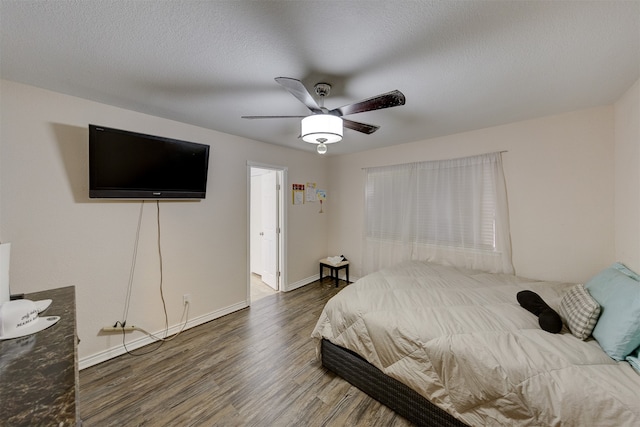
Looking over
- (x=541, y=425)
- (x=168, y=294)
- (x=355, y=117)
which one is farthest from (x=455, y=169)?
(x=168, y=294)

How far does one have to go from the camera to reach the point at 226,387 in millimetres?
1939

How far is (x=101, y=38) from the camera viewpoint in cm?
133

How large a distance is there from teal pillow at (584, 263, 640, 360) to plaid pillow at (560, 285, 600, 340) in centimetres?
4

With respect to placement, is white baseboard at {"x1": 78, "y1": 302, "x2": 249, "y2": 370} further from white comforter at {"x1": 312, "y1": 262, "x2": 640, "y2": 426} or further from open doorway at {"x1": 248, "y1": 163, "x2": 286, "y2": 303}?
white comforter at {"x1": 312, "y1": 262, "x2": 640, "y2": 426}

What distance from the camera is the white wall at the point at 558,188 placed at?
7.70ft

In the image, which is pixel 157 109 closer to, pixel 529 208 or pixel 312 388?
pixel 312 388

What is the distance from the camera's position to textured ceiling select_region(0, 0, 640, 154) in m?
1.16

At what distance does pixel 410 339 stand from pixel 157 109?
3.00 m

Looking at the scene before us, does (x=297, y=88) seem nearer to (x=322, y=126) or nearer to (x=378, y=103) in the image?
(x=322, y=126)

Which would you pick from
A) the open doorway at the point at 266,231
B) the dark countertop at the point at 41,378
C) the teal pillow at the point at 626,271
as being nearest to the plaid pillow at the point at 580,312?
the teal pillow at the point at 626,271

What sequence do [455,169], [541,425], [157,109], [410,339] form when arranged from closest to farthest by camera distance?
1. [541,425]
2. [410,339]
3. [157,109]
4. [455,169]

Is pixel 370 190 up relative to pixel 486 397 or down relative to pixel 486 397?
up

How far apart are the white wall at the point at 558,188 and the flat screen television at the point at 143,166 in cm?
332

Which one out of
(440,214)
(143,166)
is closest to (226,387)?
(143,166)
